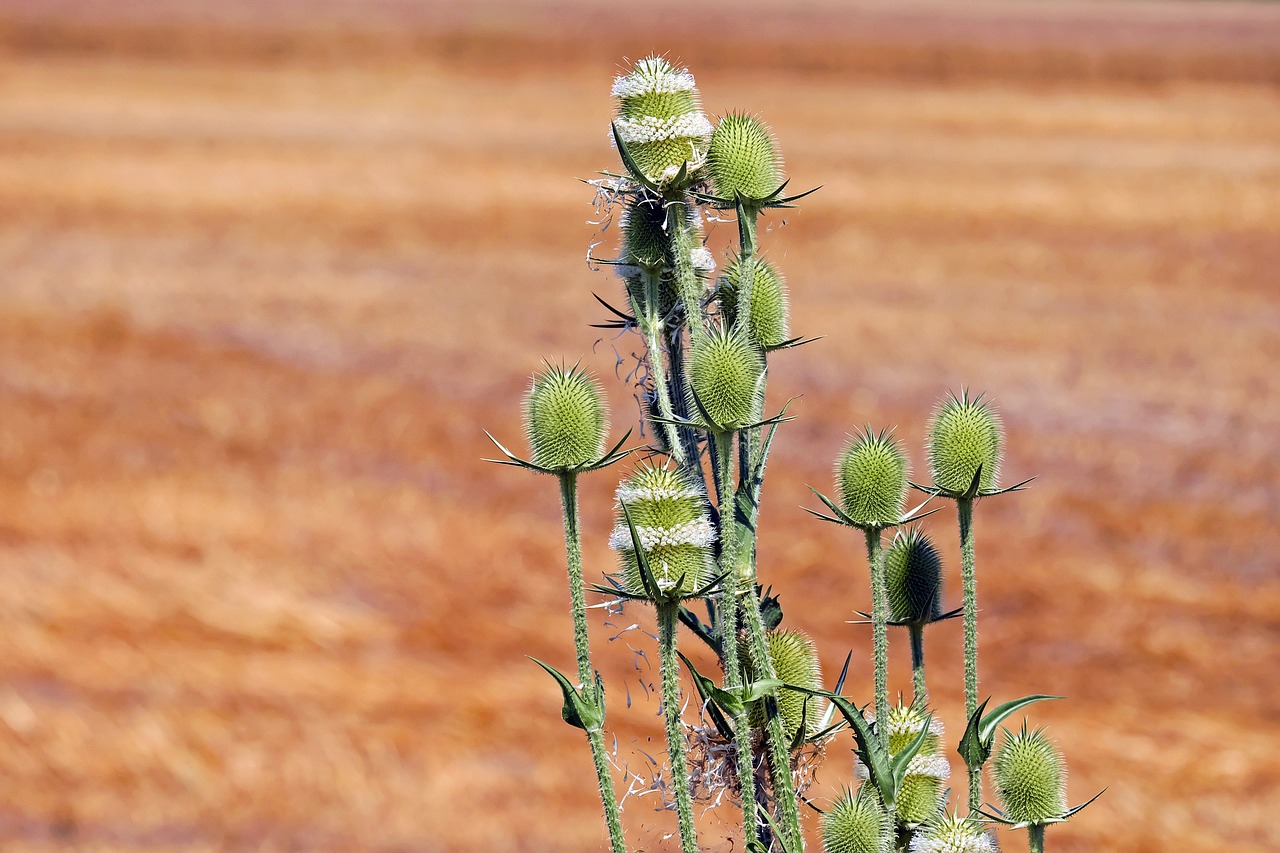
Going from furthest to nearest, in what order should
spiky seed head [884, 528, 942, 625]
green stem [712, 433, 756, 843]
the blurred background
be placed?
the blurred background → spiky seed head [884, 528, 942, 625] → green stem [712, 433, 756, 843]

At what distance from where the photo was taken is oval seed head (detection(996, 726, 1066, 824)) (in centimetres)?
140

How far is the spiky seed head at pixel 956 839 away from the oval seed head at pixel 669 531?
0.32 meters

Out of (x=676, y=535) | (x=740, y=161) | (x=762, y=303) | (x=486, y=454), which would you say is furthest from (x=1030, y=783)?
(x=486, y=454)

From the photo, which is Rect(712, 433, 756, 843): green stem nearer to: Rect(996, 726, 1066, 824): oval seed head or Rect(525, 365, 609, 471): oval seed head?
Rect(525, 365, 609, 471): oval seed head

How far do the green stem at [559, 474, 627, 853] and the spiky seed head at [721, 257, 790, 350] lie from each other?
0.27 meters

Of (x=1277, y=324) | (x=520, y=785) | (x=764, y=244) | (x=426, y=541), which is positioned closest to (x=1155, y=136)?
(x=764, y=244)

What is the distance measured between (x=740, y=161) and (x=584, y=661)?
53 centimetres

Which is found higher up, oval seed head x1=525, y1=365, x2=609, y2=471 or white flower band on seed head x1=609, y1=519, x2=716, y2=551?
oval seed head x1=525, y1=365, x2=609, y2=471

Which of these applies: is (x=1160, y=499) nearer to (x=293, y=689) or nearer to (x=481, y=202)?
(x=293, y=689)

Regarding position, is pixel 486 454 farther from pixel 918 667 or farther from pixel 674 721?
pixel 674 721

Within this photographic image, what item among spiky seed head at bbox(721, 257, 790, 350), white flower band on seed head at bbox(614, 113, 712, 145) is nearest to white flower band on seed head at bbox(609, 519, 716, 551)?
spiky seed head at bbox(721, 257, 790, 350)

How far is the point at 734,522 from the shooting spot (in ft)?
4.28

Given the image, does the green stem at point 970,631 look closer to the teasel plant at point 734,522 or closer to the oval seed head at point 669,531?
the teasel plant at point 734,522

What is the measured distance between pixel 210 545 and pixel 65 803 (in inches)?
76.6
